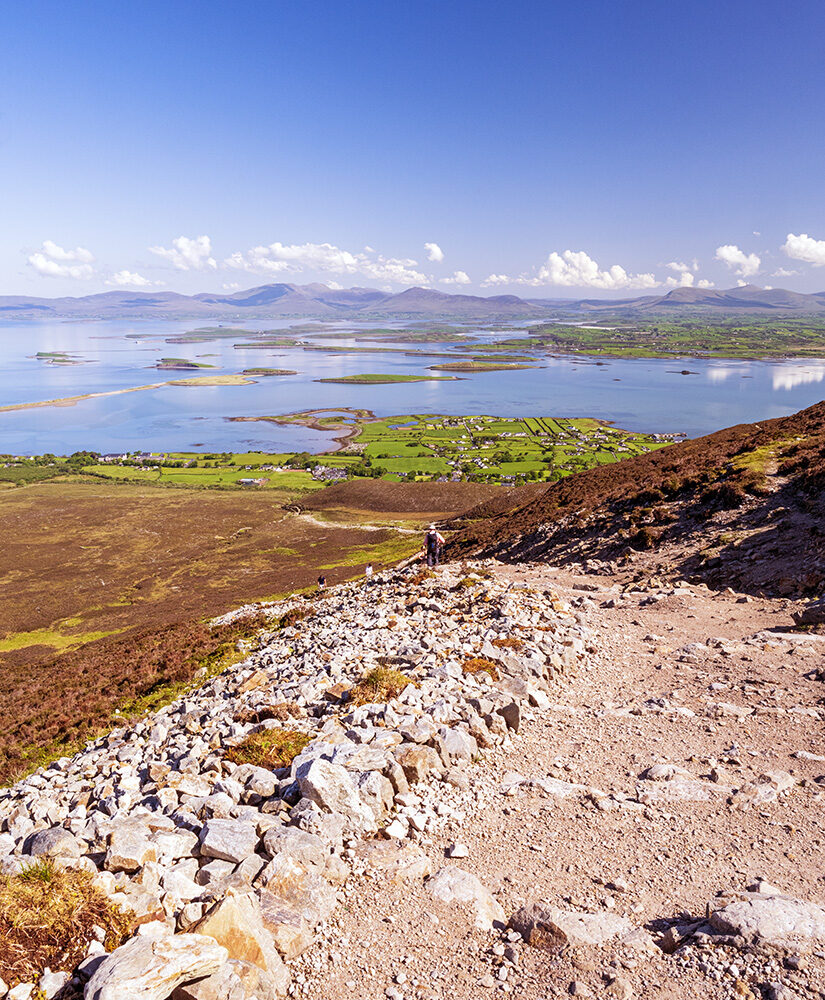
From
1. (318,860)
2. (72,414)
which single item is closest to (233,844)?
(318,860)

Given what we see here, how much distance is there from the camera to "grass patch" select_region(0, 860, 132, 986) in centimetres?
533

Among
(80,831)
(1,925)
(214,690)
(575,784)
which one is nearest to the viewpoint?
(1,925)

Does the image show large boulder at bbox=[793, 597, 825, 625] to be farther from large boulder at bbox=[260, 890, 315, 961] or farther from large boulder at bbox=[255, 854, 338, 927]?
large boulder at bbox=[260, 890, 315, 961]

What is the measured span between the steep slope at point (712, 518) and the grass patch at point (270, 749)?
13.9m

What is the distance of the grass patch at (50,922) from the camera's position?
5.33 meters

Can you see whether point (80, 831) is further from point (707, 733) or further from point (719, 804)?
point (707, 733)

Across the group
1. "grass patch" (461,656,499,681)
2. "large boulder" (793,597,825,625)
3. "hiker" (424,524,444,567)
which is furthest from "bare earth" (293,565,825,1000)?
"hiker" (424,524,444,567)

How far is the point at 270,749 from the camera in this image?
945cm

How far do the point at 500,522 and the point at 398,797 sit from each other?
104 feet

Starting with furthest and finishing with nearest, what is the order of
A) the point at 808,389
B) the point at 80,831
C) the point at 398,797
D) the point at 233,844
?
the point at 808,389
the point at 398,797
the point at 80,831
the point at 233,844

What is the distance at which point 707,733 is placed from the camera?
32.9 ft

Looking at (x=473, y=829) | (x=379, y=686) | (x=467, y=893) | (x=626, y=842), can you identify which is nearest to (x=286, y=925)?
(x=467, y=893)

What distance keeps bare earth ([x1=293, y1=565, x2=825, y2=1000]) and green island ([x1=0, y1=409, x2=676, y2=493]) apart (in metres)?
88.9

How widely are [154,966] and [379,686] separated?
21.2ft
